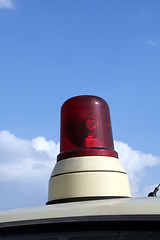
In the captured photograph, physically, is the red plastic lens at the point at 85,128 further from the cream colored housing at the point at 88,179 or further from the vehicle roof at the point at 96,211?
the vehicle roof at the point at 96,211

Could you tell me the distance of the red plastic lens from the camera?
383 centimetres

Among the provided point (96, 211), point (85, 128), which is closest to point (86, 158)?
point (85, 128)

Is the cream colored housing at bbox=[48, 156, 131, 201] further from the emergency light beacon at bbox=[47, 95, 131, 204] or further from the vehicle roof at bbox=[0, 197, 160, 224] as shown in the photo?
the vehicle roof at bbox=[0, 197, 160, 224]

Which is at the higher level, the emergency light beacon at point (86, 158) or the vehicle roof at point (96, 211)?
the emergency light beacon at point (86, 158)

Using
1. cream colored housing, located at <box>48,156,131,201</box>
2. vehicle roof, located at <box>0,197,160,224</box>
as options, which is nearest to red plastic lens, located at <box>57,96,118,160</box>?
cream colored housing, located at <box>48,156,131,201</box>

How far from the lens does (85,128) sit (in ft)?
13.0

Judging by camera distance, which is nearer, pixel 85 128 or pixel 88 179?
pixel 88 179

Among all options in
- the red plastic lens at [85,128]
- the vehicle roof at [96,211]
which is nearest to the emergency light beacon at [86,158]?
the red plastic lens at [85,128]

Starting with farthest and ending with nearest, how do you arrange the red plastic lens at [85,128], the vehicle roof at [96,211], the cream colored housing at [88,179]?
the red plastic lens at [85,128] → the cream colored housing at [88,179] → the vehicle roof at [96,211]

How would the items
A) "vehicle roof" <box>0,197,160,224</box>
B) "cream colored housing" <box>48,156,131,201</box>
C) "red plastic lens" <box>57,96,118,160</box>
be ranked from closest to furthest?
1. "vehicle roof" <box>0,197,160,224</box>
2. "cream colored housing" <box>48,156,131,201</box>
3. "red plastic lens" <box>57,96,118,160</box>

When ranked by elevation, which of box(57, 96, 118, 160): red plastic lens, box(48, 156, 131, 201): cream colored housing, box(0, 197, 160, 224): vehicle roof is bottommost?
box(0, 197, 160, 224): vehicle roof

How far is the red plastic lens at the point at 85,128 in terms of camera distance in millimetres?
3834

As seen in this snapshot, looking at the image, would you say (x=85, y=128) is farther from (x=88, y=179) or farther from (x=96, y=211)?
(x=96, y=211)

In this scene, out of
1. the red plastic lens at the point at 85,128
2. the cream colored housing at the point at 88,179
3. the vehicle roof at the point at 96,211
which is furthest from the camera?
the red plastic lens at the point at 85,128
